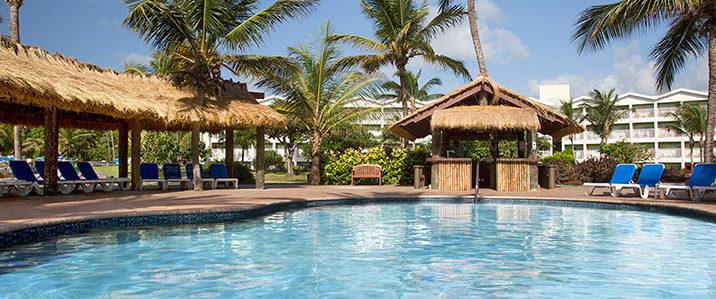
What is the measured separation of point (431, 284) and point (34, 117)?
548 inches

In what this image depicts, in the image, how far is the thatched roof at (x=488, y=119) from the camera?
13471 mm

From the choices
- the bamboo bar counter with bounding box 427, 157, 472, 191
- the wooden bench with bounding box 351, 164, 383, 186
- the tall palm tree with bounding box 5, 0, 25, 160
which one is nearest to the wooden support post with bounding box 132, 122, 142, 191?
the tall palm tree with bounding box 5, 0, 25, 160

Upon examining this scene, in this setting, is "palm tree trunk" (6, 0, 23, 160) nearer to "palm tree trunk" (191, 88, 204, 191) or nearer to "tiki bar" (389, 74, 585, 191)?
"palm tree trunk" (191, 88, 204, 191)

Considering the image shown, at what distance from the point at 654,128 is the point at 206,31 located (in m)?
51.9

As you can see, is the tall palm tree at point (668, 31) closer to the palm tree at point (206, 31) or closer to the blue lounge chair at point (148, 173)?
the palm tree at point (206, 31)

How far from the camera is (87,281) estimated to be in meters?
4.54

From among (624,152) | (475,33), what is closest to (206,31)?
(475,33)

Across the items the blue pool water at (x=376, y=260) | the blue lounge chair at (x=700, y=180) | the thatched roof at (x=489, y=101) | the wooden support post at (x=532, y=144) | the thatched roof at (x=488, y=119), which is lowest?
the blue pool water at (x=376, y=260)

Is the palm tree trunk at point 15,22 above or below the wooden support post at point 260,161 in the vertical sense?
above

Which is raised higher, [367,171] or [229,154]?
[229,154]

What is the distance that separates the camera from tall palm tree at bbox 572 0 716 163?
1276cm

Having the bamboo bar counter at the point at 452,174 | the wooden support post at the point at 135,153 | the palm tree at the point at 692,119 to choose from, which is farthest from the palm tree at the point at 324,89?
the palm tree at the point at 692,119

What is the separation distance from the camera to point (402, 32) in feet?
61.2

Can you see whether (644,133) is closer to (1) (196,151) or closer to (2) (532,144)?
(2) (532,144)
